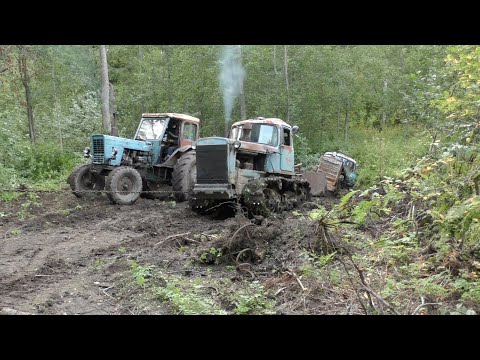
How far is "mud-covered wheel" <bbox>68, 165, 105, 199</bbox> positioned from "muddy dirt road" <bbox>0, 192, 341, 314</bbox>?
1415 millimetres

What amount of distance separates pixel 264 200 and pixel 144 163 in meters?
4.46

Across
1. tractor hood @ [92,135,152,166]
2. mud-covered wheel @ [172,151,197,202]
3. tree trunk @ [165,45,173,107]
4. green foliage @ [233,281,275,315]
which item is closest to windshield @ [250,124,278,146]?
mud-covered wheel @ [172,151,197,202]

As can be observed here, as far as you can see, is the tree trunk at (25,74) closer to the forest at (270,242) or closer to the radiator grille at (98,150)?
the forest at (270,242)

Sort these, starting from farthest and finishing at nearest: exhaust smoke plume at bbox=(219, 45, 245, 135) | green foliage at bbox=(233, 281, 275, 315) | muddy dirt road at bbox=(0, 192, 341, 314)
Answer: exhaust smoke plume at bbox=(219, 45, 245, 135) → muddy dirt road at bbox=(0, 192, 341, 314) → green foliage at bbox=(233, 281, 275, 315)

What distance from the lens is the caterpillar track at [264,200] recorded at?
10594mm

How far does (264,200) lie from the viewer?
10742mm

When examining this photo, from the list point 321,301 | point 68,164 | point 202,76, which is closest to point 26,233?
point 321,301

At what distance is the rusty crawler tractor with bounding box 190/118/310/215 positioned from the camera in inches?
423

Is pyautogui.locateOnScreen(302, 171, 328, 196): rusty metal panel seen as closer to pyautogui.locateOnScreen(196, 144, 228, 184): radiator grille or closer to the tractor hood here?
pyautogui.locateOnScreen(196, 144, 228, 184): radiator grille

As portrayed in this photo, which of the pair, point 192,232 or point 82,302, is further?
point 192,232
